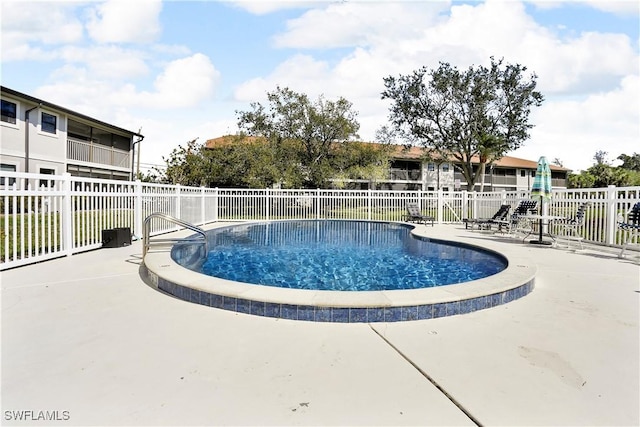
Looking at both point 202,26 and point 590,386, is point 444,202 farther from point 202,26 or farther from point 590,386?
point 590,386

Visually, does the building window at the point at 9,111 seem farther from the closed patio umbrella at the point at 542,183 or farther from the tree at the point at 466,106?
the tree at the point at 466,106

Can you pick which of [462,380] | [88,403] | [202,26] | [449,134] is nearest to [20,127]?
[202,26]

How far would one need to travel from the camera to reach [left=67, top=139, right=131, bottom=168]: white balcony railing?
18297 millimetres

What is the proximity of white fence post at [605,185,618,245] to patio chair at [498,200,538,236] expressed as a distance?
6.42ft

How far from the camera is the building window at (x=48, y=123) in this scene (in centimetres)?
1650

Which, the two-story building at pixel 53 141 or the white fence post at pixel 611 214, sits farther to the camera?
the two-story building at pixel 53 141

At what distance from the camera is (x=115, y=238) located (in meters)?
7.61

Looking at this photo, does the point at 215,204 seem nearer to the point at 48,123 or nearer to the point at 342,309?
the point at 48,123

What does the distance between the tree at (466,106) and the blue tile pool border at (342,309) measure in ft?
86.6

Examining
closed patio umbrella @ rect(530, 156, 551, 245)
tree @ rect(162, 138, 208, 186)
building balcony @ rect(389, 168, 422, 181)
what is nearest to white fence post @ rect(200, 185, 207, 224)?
tree @ rect(162, 138, 208, 186)

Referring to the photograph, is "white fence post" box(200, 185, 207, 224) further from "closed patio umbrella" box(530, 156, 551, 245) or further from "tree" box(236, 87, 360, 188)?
"closed patio umbrella" box(530, 156, 551, 245)

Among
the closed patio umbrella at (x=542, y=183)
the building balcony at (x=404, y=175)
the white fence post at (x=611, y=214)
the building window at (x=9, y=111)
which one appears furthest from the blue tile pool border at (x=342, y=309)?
the building balcony at (x=404, y=175)

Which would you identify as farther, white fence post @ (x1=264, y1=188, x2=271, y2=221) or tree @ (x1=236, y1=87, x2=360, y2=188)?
tree @ (x1=236, y1=87, x2=360, y2=188)

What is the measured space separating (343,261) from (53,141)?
17213 mm
